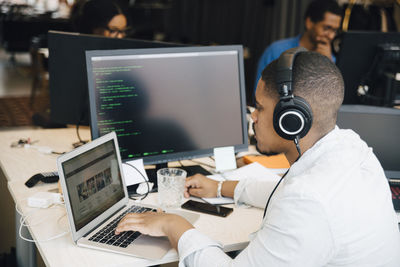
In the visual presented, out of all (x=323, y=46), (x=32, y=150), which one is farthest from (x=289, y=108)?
(x=323, y=46)

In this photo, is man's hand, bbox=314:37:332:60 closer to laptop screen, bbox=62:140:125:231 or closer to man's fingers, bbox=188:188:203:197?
man's fingers, bbox=188:188:203:197

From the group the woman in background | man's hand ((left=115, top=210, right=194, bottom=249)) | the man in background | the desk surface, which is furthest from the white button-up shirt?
the man in background

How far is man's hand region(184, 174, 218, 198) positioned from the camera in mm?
1539

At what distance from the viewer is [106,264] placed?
3.75 ft

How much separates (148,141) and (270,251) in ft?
2.42

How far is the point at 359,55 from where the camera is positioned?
85.4 inches

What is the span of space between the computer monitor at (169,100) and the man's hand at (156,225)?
345 millimetres

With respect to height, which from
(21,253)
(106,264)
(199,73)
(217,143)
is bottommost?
(21,253)

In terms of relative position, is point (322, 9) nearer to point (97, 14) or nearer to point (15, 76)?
point (97, 14)

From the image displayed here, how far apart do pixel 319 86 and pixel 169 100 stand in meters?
0.67

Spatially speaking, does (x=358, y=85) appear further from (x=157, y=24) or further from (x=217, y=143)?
(x=157, y=24)

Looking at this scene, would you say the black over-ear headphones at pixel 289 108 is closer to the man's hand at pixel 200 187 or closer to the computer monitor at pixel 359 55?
the man's hand at pixel 200 187

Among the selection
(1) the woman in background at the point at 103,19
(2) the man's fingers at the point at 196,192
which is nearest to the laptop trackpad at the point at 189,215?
(2) the man's fingers at the point at 196,192

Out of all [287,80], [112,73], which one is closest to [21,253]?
[112,73]
